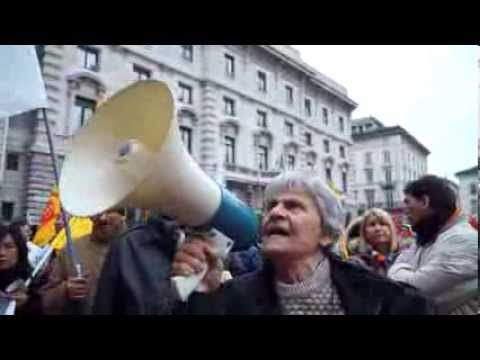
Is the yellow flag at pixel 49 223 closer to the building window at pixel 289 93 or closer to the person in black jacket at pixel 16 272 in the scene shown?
the person in black jacket at pixel 16 272

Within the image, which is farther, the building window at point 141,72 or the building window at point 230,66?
the building window at point 230,66

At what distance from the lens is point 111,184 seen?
1.55 m

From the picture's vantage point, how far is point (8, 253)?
7.16 ft

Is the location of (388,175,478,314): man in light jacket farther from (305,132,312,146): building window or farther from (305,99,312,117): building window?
(305,99,312,117): building window

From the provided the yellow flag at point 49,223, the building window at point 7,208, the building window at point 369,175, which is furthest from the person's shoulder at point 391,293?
the building window at point 369,175

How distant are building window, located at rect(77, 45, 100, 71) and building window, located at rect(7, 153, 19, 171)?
3.01 meters

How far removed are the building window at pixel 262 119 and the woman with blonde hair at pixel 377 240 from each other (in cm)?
1265

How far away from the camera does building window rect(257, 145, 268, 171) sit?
50.3 feet

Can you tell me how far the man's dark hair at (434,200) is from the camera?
6.46 feet

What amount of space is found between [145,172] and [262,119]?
14.1 meters

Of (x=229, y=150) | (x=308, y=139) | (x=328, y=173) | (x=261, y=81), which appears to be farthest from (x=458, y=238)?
(x=328, y=173)

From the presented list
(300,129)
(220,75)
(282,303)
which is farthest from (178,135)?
(300,129)

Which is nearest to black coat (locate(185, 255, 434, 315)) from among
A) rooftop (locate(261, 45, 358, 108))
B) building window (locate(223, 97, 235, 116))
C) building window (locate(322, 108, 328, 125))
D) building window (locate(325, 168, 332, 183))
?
building window (locate(223, 97, 235, 116))

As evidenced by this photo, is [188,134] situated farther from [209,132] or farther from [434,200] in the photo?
[434,200]
